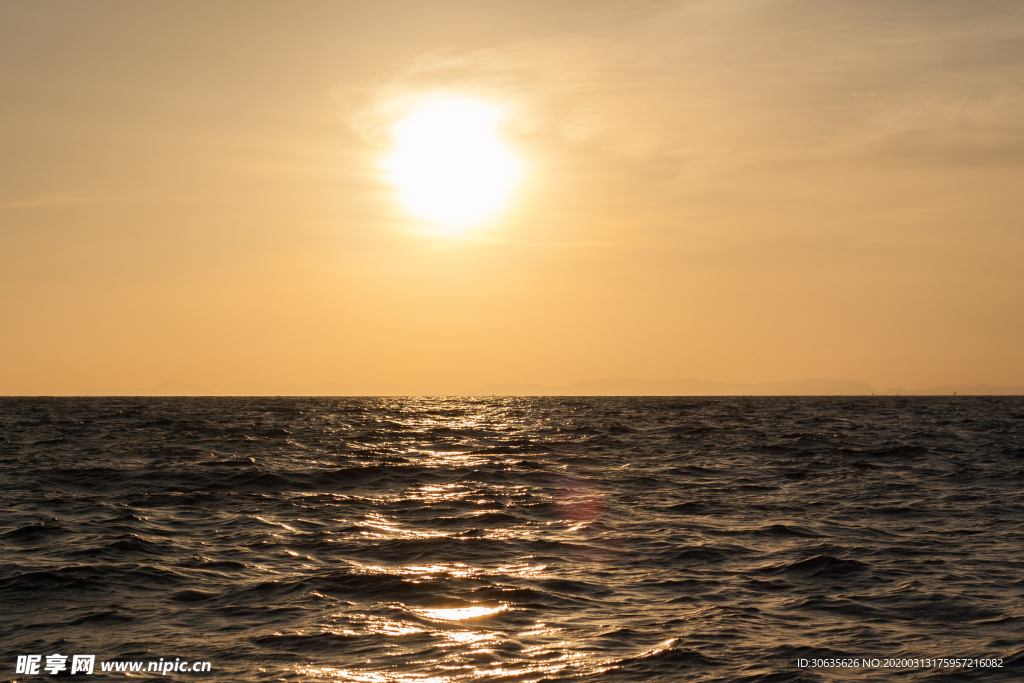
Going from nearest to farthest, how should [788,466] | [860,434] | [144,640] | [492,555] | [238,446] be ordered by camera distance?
[144,640] → [492,555] → [788,466] → [238,446] → [860,434]

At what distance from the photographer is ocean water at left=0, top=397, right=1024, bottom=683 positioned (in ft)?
36.8

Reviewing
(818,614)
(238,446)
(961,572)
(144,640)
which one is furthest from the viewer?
(238,446)

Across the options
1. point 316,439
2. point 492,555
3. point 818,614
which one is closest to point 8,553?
point 492,555

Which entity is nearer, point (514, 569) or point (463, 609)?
A: point (463, 609)

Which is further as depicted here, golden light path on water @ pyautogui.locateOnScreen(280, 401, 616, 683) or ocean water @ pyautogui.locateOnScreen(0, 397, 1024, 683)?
ocean water @ pyautogui.locateOnScreen(0, 397, 1024, 683)

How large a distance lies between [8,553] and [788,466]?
26.2 m

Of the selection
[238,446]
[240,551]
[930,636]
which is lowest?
[930,636]

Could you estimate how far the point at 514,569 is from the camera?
1583 cm

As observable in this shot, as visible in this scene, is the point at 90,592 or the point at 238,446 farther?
the point at 238,446

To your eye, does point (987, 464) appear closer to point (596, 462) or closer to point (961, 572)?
point (596, 462)

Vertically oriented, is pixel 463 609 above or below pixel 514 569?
below

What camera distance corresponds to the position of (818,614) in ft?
43.0

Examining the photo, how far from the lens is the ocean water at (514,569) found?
11219mm

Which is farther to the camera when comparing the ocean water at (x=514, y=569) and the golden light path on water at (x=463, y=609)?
the ocean water at (x=514, y=569)
